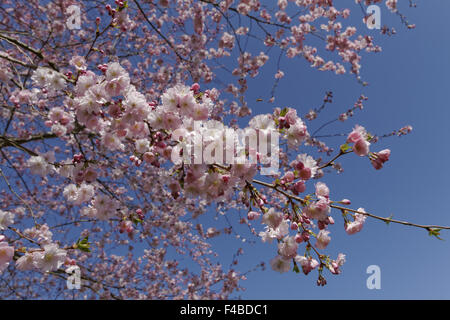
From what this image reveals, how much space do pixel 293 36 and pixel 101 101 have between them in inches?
248

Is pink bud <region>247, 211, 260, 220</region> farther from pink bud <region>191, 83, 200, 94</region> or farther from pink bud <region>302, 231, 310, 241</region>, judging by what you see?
pink bud <region>191, 83, 200, 94</region>

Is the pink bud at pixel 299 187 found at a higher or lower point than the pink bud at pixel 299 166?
lower

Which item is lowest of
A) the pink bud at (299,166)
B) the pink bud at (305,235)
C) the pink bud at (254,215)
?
the pink bud at (305,235)

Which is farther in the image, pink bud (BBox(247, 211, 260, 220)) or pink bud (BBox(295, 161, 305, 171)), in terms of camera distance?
pink bud (BBox(247, 211, 260, 220))

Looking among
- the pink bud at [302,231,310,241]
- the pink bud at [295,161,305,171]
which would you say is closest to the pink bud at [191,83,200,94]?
the pink bud at [295,161,305,171]

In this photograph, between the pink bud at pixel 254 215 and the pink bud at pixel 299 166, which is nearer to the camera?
the pink bud at pixel 299 166

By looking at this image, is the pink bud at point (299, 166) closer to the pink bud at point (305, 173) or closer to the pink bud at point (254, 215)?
the pink bud at point (305, 173)

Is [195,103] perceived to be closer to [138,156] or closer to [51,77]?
[138,156]

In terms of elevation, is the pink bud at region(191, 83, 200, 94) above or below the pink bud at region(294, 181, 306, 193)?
above

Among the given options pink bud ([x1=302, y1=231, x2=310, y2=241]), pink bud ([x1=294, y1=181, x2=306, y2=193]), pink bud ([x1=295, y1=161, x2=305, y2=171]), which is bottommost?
pink bud ([x1=302, y1=231, x2=310, y2=241])

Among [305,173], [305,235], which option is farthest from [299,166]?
[305,235]

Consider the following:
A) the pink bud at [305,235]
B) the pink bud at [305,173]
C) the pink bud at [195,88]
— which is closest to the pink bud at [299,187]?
the pink bud at [305,173]

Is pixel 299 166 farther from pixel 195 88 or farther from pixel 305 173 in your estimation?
pixel 195 88

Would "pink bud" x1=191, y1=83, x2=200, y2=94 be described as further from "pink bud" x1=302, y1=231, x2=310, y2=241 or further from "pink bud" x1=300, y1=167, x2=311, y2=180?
"pink bud" x1=302, y1=231, x2=310, y2=241
